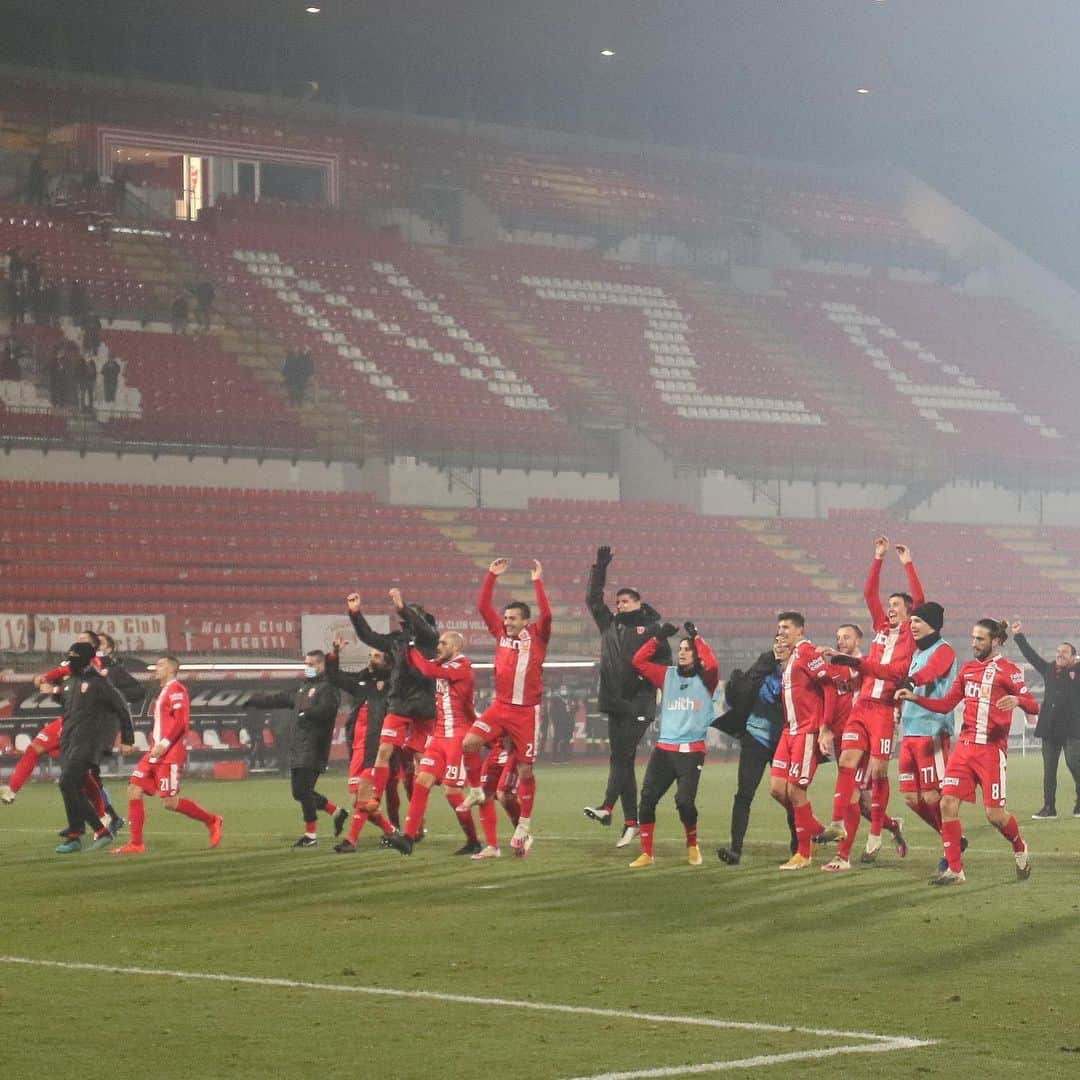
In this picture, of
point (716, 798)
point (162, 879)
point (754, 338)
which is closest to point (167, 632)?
point (716, 798)

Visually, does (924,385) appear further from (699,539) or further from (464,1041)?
(464,1041)

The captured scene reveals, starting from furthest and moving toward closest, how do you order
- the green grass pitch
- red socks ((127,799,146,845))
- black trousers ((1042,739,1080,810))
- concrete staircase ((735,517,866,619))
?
concrete staircase ((735,517,866,619)) → black trousers ((1042,739,1080,810)) → red socks ((127,799,146,845)) → the green grass pitch

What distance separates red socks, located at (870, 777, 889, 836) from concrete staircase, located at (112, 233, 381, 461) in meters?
28.7

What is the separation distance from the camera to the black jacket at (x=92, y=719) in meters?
18.5

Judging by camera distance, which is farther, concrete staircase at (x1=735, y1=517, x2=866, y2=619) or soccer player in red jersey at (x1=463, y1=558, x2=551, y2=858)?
concrete staircase at (x1=735, y1=517, x2=866, y2=619)

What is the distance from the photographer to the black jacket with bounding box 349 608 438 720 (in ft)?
58.2

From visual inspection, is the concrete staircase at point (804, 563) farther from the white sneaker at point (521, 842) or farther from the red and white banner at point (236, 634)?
the white sneaker at point (521, 842)

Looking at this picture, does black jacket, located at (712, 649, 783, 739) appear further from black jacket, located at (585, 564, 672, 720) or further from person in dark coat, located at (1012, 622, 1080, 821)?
person in dark coat, located at (1012, 622, 1080, 821)

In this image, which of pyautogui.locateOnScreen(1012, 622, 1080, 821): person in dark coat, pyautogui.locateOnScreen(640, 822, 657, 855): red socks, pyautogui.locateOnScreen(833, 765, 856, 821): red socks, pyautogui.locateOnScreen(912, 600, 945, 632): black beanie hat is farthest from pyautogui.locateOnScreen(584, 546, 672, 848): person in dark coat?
pyautogui.locateOnScreen(1012, 622, 1080, 821): person in dark coat

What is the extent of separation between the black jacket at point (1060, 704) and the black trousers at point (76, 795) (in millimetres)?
10471

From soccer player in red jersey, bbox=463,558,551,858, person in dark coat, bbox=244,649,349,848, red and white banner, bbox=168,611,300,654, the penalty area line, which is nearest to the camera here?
the penalty area line

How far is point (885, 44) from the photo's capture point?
47656 mm

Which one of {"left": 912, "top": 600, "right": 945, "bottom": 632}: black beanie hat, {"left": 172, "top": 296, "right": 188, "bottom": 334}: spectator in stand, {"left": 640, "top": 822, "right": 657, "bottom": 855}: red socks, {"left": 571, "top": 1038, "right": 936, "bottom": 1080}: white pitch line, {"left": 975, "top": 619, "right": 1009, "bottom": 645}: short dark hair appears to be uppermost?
{"left": 172, "top": 296, "right": 188, "bottom": 334}: spectator in stand

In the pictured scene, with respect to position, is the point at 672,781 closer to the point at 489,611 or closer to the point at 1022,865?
the point at 489,611
